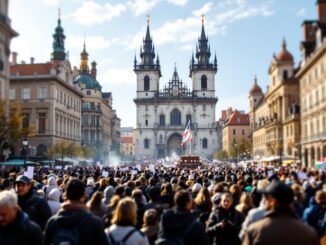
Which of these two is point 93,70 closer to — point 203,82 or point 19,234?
point 203,82

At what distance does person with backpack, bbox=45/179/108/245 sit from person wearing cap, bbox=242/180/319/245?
1.73m

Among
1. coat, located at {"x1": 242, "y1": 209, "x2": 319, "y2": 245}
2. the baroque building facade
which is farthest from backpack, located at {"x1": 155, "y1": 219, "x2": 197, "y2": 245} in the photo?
the baroque building facade

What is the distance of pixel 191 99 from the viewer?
122 m

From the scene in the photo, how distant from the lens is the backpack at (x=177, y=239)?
585cm

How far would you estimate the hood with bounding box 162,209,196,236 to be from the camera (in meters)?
6.12

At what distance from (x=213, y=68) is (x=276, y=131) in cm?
5796

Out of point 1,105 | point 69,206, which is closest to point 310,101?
point 1,105

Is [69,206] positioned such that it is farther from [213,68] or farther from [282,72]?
[213,68]

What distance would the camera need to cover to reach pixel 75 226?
5250mm

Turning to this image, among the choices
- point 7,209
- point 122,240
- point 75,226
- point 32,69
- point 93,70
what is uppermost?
point 93,70

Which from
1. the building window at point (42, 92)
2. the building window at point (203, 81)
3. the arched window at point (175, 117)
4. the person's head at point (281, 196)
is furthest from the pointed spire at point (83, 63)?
the person's head at point (281, 196)

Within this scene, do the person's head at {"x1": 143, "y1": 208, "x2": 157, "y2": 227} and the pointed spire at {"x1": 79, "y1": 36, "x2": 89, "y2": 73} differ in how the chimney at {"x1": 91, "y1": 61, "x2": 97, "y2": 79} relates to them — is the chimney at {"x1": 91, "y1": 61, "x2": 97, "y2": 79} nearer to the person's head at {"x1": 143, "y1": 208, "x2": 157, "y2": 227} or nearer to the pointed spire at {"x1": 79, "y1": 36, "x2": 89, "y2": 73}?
the pointed spire at {"x1": 79, "y1": 36, "x2": 89, "y2": 73}

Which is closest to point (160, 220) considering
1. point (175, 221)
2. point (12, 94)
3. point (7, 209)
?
point (175, 221)

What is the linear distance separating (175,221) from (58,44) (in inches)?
2799
